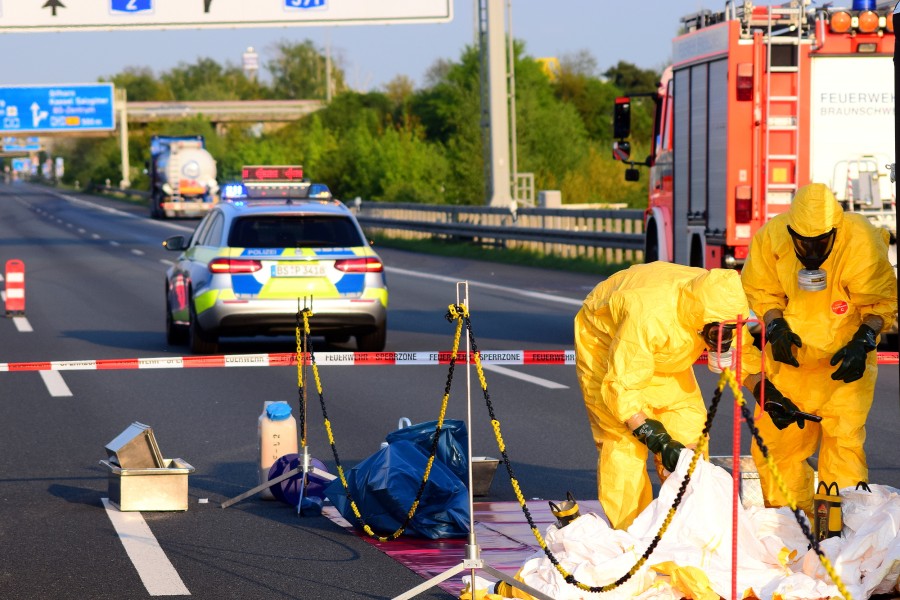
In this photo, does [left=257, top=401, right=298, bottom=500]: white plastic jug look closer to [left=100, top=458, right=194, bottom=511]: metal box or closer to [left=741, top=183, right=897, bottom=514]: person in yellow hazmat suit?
[left=100, top=458, right=194, bottom=511]: metal box

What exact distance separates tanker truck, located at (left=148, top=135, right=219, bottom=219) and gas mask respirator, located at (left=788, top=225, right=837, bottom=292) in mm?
58670

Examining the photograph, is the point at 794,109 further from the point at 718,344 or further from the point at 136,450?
the point at 718,344

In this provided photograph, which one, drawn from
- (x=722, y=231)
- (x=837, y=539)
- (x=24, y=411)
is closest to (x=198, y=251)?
(x=24, y=411)

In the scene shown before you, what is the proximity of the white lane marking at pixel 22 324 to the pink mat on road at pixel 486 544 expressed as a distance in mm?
11953

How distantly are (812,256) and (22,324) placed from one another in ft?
48.9

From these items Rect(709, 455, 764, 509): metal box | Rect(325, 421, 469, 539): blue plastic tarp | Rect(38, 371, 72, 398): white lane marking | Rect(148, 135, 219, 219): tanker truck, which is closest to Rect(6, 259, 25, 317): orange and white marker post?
Rect(38, 371, 72, 398): white lane marking

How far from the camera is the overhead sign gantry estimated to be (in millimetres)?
29844

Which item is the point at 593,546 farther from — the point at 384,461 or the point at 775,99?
the point at 775,99

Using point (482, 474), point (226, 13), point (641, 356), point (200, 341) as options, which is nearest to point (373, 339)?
point (200, 341)

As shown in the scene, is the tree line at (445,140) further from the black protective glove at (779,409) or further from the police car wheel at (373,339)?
the black protective glove at (779,409)

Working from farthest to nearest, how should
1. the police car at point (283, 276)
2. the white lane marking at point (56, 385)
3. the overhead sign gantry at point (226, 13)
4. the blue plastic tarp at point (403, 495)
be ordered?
the overhead sign gantry at point (226, 13) < the police car at point (283, 276) < the white lane marking at point (56, 385) < the blue plastic tarp at point (403, 495)

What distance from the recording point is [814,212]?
7.24m

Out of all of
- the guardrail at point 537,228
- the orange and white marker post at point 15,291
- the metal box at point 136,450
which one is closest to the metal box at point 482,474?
the metal box at point 136,450

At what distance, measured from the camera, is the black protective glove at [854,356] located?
23.6 ft
